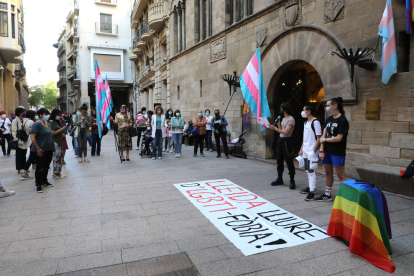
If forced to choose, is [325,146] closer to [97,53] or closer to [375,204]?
[375,204]

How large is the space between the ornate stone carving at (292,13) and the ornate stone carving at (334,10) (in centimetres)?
103

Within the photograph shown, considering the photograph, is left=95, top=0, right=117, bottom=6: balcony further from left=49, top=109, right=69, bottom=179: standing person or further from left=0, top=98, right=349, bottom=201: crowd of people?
left=49, top=109, right=69, bottom=179: standing person

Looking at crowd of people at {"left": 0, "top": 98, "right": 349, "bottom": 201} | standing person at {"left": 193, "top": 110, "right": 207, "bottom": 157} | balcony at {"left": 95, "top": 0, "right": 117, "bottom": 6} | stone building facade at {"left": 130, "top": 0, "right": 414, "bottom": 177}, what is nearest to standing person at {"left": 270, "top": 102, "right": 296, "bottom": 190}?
crowd of people at {"left": 0, "top": 98, "right": 349, "bottom": 201}

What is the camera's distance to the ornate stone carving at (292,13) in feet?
28.0

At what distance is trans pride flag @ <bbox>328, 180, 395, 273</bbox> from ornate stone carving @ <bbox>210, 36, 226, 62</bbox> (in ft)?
32.9

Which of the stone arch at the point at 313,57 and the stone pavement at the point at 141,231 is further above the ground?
the stone arch at the point at 313,57

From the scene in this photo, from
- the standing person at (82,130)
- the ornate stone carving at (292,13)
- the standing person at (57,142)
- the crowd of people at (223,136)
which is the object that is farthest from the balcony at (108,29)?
the standing person at (57,142)

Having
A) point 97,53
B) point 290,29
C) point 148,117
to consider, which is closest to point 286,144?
point 290,29

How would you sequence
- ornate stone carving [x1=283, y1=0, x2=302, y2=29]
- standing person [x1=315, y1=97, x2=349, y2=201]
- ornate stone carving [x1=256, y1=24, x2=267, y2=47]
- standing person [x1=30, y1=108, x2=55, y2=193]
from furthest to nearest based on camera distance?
ornate stone carving [x1=256, y1=24, x2=267, y2=47]
ornate stone carving [x1=283, y1=0, x2=302, y2=29]
standing person [x1=30, y1=108, x2=55, y2=193]
standing person [x1=315, y1=97, x2=349, y2=201]

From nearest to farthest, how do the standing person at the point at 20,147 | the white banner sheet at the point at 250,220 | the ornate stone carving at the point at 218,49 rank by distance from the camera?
the white banner sheet at the point at 250,220 → the standing person at the point at 20,147 → the ornate stone carving at the point at 218,49

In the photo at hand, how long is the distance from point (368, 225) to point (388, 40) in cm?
436

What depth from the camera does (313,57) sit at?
8016 millimetres

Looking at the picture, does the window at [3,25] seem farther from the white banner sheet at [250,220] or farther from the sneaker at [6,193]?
the white banner sheet at [250,220]

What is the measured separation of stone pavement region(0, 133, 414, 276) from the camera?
10.5 feet
